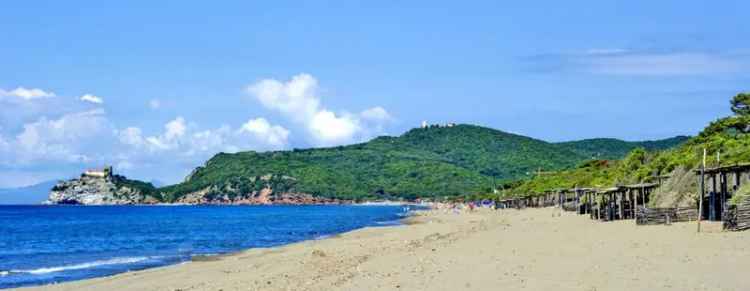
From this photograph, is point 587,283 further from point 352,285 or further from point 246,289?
point 246,289

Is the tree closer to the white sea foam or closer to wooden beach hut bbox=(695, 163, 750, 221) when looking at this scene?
wooden beach hut bbox=(695, 163, 750, 221)

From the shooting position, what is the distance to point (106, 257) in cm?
3722

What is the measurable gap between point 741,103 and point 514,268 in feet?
199

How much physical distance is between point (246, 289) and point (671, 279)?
9714 mm

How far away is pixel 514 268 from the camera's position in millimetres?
19109

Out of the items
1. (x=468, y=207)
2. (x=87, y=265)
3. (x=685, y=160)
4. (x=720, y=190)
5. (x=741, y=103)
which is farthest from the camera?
(x=468, y=207)

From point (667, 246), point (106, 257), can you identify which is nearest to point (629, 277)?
point (667, 246)

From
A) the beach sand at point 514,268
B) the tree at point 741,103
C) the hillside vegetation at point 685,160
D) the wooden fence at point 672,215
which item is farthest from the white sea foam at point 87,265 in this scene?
the tree at point 741,103

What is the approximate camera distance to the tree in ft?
233

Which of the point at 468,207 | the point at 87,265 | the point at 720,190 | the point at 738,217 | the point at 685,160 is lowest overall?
the point at 87,265

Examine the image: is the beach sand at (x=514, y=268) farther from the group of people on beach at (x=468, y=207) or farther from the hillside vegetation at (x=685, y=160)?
the group of people on beach at (x=468, y=207)

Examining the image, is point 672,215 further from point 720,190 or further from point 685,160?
point 685,160

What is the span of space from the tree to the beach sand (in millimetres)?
45439

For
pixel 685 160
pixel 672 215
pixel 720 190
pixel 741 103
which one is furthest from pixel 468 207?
pixel 720 190
